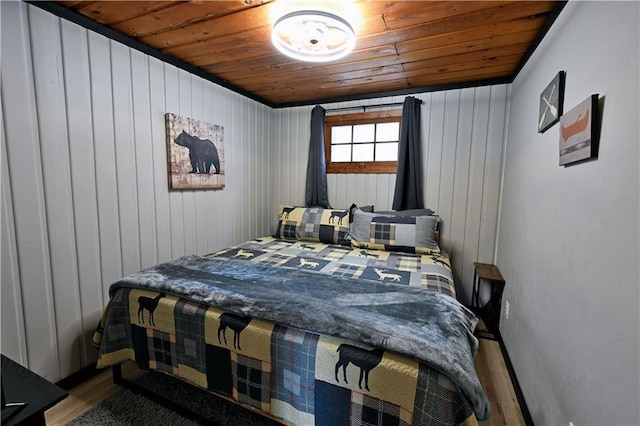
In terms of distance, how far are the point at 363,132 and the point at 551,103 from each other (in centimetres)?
187

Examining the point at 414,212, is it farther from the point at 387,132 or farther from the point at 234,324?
the point at 234,324

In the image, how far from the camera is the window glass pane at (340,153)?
10.6 ft

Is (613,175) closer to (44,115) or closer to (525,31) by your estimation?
(525,31)

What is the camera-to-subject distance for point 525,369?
5.30 ft

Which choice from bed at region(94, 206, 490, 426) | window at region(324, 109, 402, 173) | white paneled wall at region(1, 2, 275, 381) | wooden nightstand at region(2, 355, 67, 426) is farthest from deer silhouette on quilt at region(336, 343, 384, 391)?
window at region(324, 109, 402, 173)

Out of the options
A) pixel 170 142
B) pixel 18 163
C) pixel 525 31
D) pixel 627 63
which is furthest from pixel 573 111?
pixel 18 163

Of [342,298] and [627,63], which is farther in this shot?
[342,298]

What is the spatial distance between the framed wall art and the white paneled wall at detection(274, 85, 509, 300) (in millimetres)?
1478

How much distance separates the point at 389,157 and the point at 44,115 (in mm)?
2688

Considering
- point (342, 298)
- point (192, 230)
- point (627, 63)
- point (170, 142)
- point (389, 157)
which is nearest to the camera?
point (627, 63)

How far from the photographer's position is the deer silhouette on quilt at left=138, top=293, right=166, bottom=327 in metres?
1.49

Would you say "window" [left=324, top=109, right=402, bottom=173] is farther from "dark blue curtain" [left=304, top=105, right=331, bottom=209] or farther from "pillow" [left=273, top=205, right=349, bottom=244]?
"pillow" [left=273, top=205, right=349, bottom=244]

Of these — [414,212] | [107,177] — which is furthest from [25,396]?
[414,212]

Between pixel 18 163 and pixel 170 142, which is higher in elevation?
pixel 170 142
